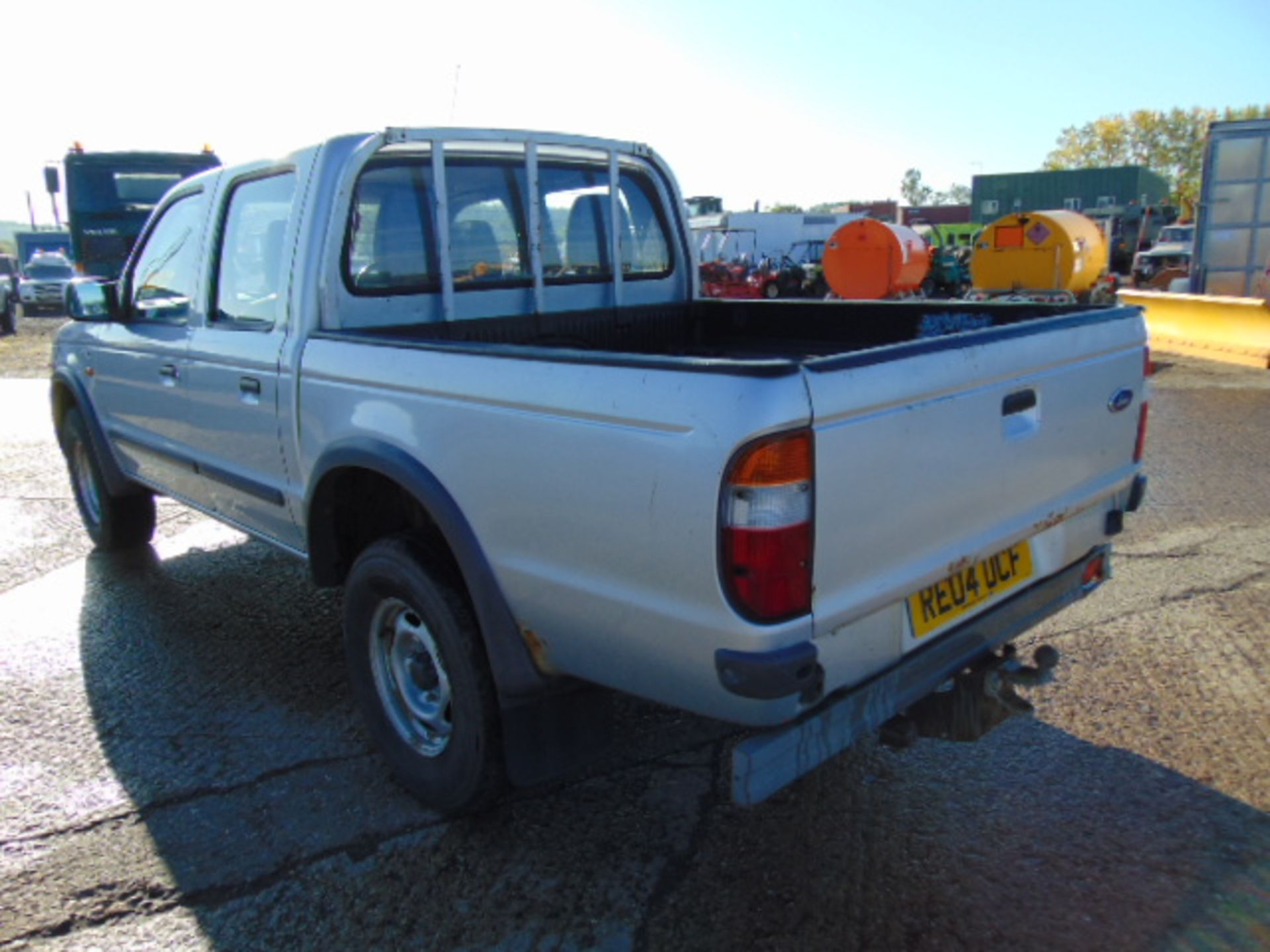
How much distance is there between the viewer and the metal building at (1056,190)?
45344mm

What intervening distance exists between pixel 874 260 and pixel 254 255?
53.4ft

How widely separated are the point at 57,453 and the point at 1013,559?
8.45m

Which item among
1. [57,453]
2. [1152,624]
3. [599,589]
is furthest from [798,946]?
[57,453]

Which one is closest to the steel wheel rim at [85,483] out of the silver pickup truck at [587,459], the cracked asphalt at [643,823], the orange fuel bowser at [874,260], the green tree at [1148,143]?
the cracked asphalt at [643,823]

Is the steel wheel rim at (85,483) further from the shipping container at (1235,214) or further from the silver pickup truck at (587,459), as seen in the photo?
the shipping container at (1235,214)

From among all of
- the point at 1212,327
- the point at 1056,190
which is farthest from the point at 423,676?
the point at 1056,190

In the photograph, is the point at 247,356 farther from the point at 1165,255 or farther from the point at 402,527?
the point at 1165,255

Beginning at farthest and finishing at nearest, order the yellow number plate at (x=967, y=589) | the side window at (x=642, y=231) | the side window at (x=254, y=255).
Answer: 1. the side window at (x=642, y=231)
2. the side window at (x=254, y=255)
3. the yellow number plate at (x=967, y=589)

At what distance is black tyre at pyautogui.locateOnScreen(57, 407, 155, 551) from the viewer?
545cm

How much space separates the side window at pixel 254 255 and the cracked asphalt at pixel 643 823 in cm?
151

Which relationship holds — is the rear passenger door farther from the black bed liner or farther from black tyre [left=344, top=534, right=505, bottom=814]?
black tyre [left=344, top=534, right=505, bottom=814]

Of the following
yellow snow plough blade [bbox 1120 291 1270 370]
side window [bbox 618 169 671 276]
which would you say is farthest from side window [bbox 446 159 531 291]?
yellow snow plough blade [bbox 1120 291 1270 370]

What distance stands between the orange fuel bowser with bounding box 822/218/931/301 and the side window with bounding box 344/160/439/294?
15968 millimetres

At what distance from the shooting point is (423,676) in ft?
10.1
